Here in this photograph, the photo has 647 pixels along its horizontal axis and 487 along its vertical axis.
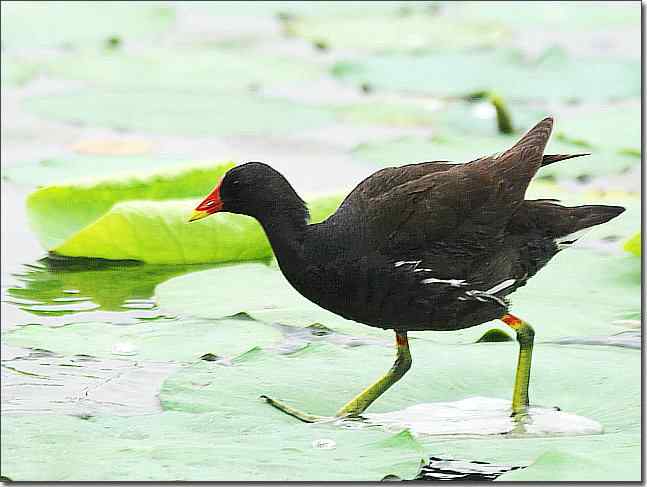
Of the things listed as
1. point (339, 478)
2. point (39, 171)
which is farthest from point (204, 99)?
point (339, 478)

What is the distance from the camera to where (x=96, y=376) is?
82.4 inches

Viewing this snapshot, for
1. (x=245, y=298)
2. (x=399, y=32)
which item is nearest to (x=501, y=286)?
(x=245, y=298)

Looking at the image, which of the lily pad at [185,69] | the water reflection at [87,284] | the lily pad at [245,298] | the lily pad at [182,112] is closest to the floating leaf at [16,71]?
the lily pad at [185,69]

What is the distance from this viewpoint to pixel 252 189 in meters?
1.87

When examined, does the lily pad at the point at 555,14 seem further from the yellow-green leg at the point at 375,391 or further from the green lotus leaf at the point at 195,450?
the green lotus leaf at the point at 195,450

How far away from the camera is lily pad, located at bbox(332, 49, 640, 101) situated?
3.78m

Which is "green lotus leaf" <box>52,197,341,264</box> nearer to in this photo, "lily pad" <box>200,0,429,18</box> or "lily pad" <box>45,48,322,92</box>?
"lily pad" <box>45,48,322,92</box>

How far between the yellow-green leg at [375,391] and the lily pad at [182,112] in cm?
156

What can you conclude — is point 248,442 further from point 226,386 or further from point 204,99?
point 204,99

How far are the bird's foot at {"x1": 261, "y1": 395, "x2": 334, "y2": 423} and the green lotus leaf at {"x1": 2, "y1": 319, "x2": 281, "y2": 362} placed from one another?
0.19 metres

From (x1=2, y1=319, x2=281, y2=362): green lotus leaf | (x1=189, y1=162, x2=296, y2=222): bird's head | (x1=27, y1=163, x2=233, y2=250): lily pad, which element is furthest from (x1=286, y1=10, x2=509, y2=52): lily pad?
(x1=189, y1=162, x2=296, y2=222): bird's head

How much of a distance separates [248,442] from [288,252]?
0.26 meters

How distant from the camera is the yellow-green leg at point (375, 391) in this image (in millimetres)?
1926

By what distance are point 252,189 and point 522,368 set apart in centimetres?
48
